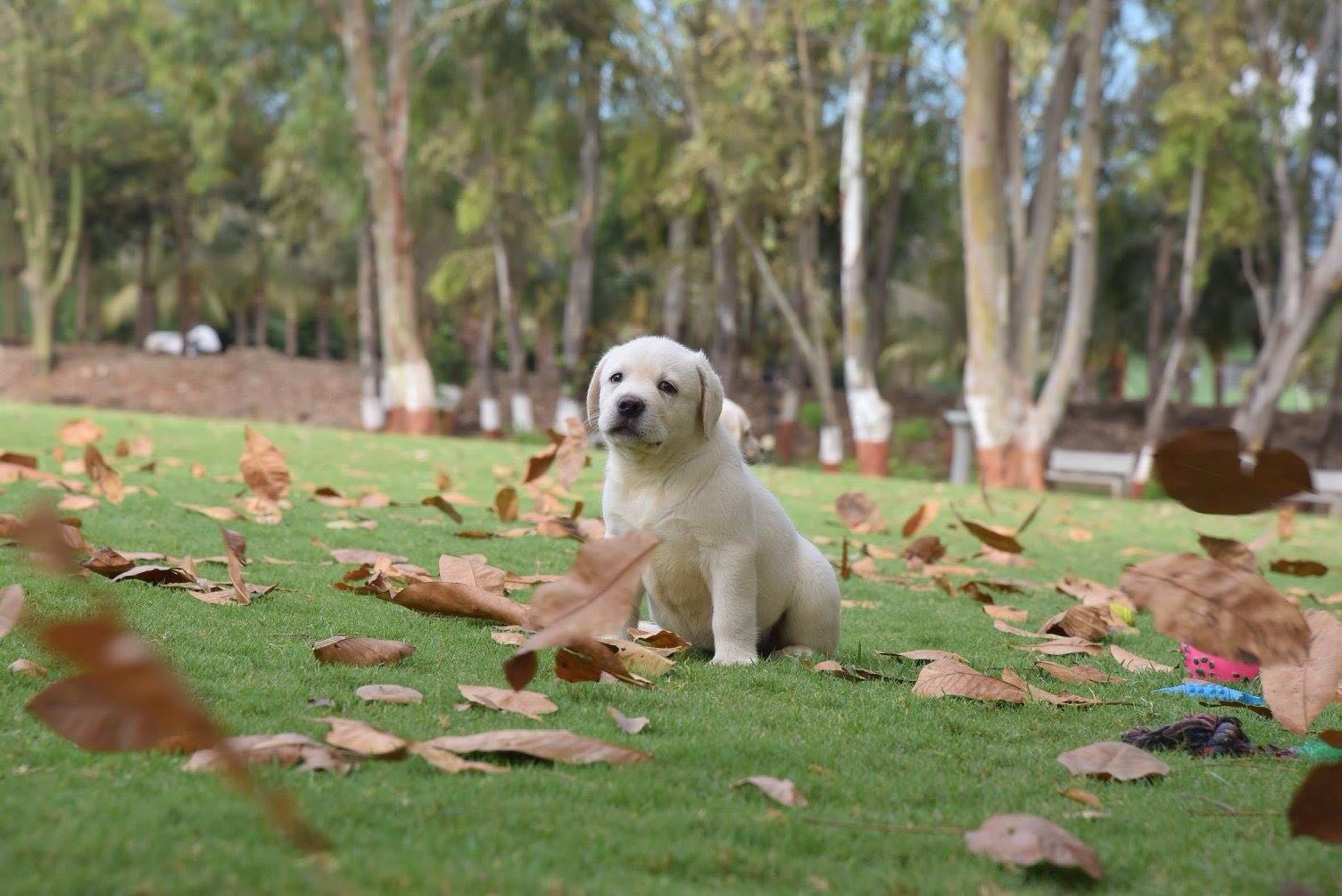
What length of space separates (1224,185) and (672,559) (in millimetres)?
22534

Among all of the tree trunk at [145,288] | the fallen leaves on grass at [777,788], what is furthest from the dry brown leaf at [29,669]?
the tree trunk at [145,288]

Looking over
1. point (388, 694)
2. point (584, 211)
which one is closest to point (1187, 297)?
point (584, 211)

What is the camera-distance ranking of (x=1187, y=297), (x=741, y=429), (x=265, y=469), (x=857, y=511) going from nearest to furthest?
(x=265, y=469) → (x=741, y=429) → (x=857, y=511) → (x=1187, y=297)

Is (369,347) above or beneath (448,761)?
above

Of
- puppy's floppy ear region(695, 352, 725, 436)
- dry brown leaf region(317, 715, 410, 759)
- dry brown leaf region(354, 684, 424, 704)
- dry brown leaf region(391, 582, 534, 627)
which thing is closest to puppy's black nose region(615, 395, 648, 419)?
puppy's floppy ear region(695, 352, 725, 436)

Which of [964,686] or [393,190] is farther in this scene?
[393,190]

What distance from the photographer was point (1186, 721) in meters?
3.07

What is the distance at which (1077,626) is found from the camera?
4.64m

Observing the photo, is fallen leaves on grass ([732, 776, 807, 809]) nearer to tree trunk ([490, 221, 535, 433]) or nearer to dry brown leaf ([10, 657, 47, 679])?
dry brown leaf ([10, 657, 47, 679])

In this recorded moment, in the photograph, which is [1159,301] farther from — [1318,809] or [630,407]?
[1318,809]

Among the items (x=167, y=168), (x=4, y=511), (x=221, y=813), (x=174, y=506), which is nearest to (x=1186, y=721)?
(x=221, y=813)

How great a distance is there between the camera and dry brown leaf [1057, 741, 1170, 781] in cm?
267

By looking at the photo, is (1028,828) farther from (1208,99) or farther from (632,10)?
(632,10)

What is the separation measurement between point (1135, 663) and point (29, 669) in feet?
10.6
